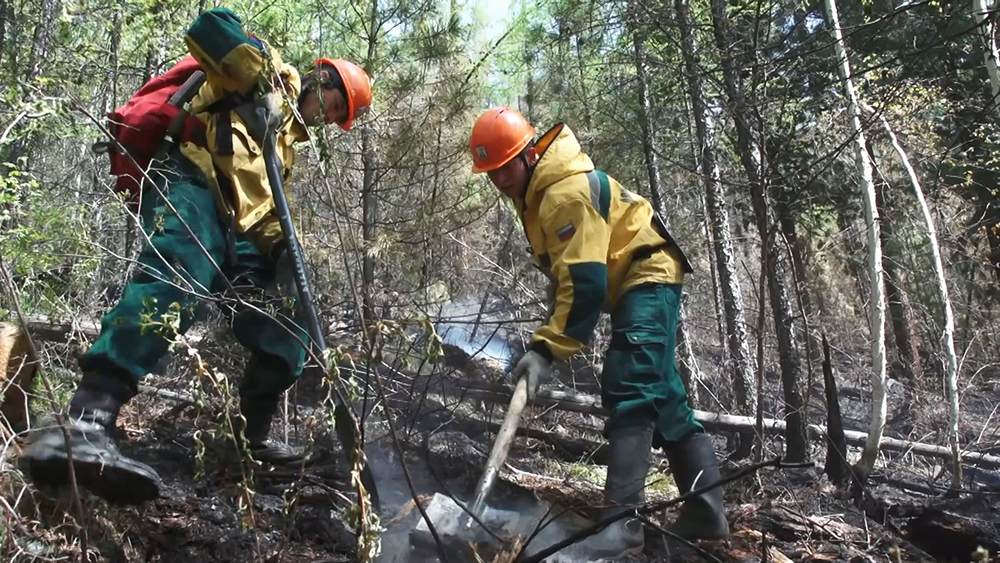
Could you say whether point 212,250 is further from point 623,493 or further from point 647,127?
point 647,127

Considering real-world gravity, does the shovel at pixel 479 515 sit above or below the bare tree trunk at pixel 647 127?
below

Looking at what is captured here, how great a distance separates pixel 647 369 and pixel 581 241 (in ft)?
2.23

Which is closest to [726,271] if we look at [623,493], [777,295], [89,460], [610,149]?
[610,149]

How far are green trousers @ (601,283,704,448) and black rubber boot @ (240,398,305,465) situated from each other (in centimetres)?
162

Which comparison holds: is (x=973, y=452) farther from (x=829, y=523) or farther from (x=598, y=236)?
(x=598, y=236)

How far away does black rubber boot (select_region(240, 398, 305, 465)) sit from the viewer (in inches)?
143

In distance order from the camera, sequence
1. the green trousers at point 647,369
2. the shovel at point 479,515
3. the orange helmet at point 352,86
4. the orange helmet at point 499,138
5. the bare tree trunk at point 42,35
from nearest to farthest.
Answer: the shovel at point 479,515
the green trousers at point 647,369
the orange helmet at point 352,86
the orange helmet at point 499,138
the bare tree trunk at point 42,35

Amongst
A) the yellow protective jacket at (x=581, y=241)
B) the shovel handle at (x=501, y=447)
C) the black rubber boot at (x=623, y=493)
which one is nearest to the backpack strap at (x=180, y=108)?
the yellow protective jacket at (x=581, y=241)

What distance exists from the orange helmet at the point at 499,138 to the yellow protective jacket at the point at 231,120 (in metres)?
0.88

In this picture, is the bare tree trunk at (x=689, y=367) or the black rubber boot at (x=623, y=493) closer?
the black rubber boot at (x=623, y=493)

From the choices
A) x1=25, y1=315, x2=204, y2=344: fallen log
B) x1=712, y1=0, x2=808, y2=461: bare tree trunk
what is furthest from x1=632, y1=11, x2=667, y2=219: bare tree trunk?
x1=25, y1=315, x2=204, y2=344: fallen log

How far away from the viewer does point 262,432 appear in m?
3.71

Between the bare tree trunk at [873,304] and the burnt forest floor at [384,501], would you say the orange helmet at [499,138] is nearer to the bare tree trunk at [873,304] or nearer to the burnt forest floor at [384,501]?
the burnt forest floor at [384,501]

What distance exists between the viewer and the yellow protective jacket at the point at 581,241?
325 centimetres
